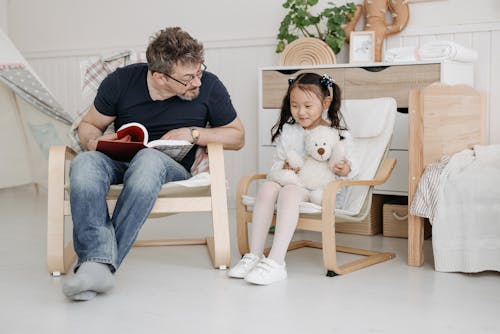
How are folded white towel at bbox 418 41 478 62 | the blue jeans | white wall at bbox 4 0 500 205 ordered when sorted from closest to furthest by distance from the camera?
the blue jeans, folded white towel at bbox 418 41 478 62, white wall at bbox 4 0 500 205

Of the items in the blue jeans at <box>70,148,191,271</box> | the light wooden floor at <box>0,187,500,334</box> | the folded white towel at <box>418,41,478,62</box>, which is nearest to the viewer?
the light wooden floor at <box>0,187,500,334</box>

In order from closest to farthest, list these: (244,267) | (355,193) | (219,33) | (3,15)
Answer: (244,267), (355,193), (219,33), (3,15)

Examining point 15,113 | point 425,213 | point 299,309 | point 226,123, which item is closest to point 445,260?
point 425,213

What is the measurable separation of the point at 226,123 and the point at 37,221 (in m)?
1.47

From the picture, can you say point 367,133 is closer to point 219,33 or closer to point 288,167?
point 288,167

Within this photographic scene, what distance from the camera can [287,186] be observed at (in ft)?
8.07

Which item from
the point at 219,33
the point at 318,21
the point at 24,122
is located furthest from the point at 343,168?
the point at 24,122

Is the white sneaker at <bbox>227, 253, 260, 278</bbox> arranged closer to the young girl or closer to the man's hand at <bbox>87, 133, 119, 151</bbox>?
the young girl

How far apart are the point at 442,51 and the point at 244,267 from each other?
1.34 metres

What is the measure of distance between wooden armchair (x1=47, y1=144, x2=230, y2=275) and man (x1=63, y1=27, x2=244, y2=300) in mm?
77

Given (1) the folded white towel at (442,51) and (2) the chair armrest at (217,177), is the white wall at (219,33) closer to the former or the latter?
(1) the folded white towel at (442,51)

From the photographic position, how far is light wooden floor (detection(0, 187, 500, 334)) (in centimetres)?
189

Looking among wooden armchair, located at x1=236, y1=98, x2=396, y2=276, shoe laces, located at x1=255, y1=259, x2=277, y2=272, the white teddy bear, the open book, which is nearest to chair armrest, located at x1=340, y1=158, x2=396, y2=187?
wooden armchair, located at x1=236, y1=98, x2=396, y2=276

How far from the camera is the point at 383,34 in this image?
346 cm
